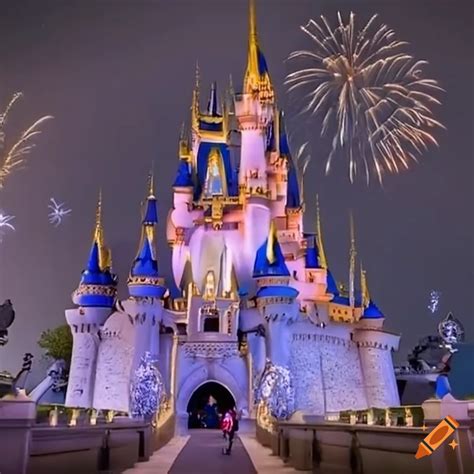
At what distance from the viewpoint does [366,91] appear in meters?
20.0

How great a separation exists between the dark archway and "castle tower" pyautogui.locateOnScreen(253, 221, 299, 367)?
308 centimetres

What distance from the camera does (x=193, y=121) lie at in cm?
3488

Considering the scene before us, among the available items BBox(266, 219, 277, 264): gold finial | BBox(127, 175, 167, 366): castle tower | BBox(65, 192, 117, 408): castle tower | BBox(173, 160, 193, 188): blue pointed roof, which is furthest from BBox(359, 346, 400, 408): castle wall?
BBox(65, 192, 117, 408): castle tower

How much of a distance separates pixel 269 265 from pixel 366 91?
1060 centimetres

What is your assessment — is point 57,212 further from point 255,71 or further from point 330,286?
point 330,286

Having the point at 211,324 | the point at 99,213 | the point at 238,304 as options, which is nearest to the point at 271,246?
the point at 238,304

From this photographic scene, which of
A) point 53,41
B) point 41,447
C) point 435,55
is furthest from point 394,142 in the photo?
point 41,447

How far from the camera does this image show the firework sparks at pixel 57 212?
32125 millimetres

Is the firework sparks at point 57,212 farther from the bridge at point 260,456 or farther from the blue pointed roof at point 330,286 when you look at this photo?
the bridge at point 260,456

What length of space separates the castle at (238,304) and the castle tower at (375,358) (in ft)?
0.18

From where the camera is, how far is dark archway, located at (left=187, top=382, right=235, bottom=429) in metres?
28.0

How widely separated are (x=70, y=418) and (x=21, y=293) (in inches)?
947

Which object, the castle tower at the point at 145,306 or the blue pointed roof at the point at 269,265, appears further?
the blue pointed roof at the point at 269,265

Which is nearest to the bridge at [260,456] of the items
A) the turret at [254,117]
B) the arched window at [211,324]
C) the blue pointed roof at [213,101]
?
the arched window at [211,324]
